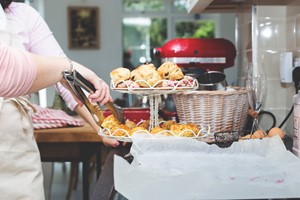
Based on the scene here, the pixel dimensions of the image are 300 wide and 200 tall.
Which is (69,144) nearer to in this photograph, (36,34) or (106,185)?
(36,34)

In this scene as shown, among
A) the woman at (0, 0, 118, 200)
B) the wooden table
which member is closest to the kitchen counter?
the woman at (0, 0, 118, 200)

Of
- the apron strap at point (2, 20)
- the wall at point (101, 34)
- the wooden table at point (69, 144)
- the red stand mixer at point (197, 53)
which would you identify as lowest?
the wooden table at point (69, 144)

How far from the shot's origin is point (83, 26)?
627 cm

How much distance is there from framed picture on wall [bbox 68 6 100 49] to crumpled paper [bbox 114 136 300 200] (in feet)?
18.1

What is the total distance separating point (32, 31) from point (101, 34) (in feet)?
16.1

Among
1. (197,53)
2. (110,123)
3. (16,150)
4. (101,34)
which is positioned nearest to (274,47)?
(197,53)

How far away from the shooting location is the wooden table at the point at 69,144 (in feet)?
6.91

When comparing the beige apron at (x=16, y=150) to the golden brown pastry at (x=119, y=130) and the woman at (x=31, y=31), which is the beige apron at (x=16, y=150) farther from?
the golden brown pastry at (x=119, y=130)

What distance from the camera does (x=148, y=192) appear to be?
0.69 meters

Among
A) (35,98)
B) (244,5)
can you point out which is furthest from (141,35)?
(244,5)

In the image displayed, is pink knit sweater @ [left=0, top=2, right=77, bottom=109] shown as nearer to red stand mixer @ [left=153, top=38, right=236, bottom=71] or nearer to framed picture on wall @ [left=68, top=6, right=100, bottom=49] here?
red stand mixer @ [left=153, top=38, right=236, bottom=71]

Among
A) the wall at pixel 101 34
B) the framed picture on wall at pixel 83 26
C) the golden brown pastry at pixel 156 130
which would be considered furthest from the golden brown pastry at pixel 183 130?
the framed picture on wall at pixel 83 26

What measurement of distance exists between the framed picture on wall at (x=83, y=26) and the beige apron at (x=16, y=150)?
4.94m

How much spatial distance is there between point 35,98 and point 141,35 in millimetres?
5063
